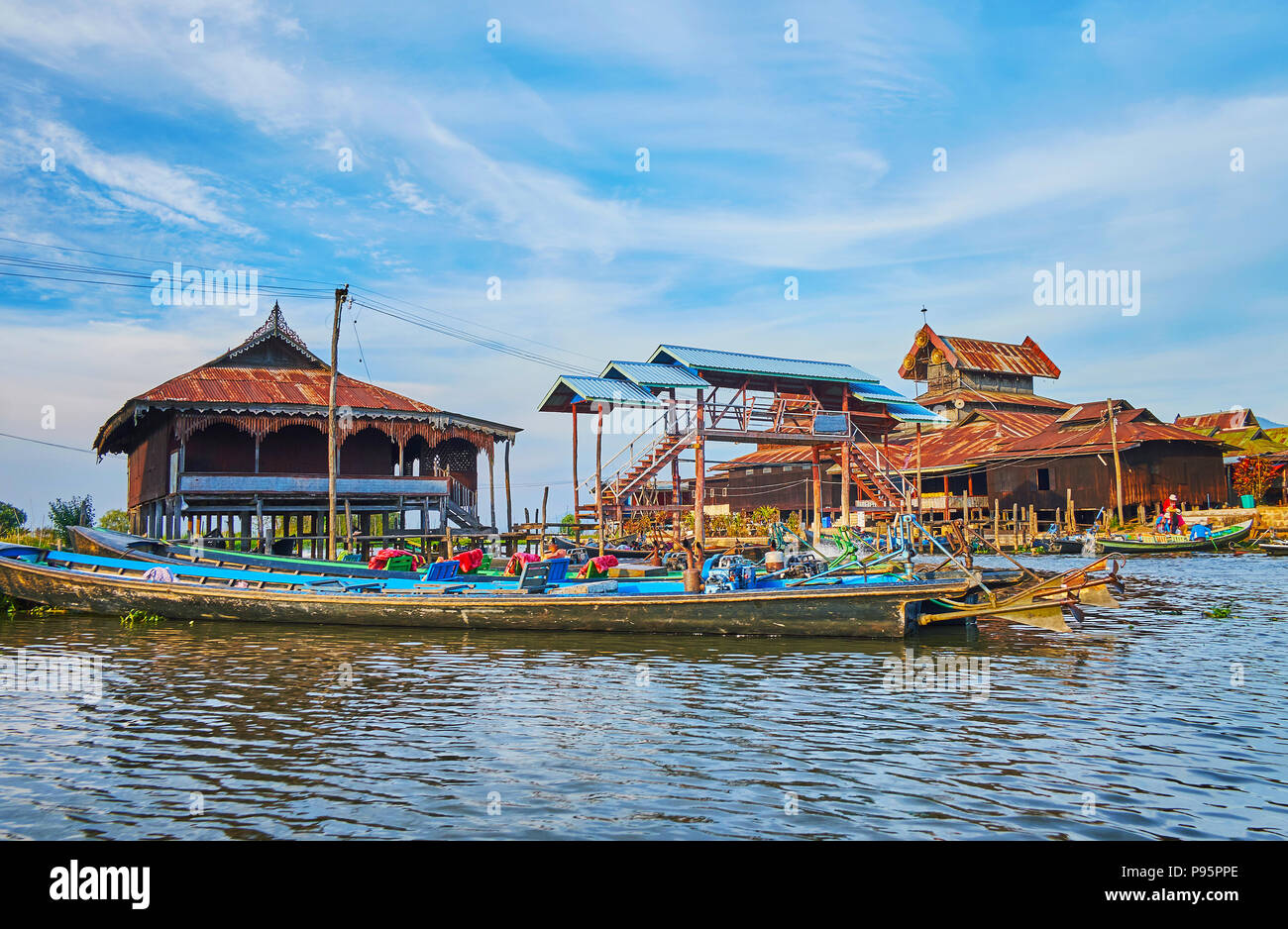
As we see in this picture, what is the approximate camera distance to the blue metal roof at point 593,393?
29359 millimetres

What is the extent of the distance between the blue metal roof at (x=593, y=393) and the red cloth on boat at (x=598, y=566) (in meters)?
8.68

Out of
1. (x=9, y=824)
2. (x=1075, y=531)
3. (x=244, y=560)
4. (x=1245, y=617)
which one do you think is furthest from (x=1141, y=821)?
(x=1075, y=531)

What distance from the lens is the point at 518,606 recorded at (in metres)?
17.2

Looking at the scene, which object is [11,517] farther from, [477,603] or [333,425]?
[477,603]

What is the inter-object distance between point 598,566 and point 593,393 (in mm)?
9889

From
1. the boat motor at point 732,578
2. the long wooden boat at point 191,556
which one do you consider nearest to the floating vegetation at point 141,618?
the long wooden boat at point 191,556

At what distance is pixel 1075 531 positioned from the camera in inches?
1889

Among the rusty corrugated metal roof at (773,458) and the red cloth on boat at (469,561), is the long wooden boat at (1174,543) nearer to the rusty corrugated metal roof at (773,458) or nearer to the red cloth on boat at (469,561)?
the rusty corrugated metal roof at (773,458)

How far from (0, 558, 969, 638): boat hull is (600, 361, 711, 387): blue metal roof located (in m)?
14.3

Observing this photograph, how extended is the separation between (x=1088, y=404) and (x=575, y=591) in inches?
1849

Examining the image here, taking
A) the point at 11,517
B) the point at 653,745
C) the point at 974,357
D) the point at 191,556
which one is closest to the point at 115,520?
the point at 11,517

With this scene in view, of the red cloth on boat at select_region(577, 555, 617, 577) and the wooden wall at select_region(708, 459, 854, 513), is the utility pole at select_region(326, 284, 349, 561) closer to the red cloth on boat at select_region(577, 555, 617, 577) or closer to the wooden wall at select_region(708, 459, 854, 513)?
the red cloth on boat at select_region(577, 555, 617, 577)
